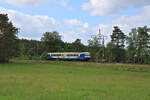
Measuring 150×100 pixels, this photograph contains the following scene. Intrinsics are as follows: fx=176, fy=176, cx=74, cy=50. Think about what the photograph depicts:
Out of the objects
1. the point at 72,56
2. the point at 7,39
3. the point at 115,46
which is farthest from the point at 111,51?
the point at 7,39

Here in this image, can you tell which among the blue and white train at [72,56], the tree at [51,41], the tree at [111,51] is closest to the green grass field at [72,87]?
the tree at [111,51]

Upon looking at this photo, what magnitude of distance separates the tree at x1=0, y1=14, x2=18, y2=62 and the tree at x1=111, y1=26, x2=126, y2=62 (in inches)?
→ 1125

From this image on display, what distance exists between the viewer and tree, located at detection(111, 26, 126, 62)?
52688 millimetres

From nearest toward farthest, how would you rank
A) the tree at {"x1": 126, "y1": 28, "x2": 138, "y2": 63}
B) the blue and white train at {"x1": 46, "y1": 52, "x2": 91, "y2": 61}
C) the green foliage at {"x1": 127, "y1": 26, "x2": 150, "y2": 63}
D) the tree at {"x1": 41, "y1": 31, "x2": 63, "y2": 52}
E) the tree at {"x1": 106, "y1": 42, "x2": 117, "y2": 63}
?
the green foliage at {"x1": 127, "y1": 26, "x2": 150, "y2": 63}, the tree at {"x1": 126, "y1": 28, "x2": 138, "y2": 63}, the tree at {"x1": 106, "y1": 42, "x2": 117, "y2": 63}, the blue and white train at {"x1": 46, "y1": 52, "x2": 91, "y2": 61}, the tree at {"x1": 41, "y1": 31, "x2": 63, "y2": 52}

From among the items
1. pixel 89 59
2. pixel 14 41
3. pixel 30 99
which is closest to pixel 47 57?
pixel 89 59

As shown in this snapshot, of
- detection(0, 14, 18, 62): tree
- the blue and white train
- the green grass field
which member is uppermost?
detection(0, 14, 18, 62): tree

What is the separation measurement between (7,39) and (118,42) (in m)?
32.1

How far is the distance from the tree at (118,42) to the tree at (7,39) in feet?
93.7

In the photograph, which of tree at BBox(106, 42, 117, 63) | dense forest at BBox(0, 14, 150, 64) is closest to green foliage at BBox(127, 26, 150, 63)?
dense forest at BBox(0, 14, 150, 64)

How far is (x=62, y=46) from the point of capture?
92.6 m

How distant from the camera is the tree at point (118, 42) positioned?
2074 inches

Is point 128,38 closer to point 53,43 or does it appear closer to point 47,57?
point 47,57

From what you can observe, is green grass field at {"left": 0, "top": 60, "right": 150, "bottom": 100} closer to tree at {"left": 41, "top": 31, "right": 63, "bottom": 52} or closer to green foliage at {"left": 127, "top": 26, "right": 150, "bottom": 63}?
green foliage at {"left": 127, "top": 26, "right": 150, "bottom": 63}

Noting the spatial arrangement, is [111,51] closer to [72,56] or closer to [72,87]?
[72,56]
